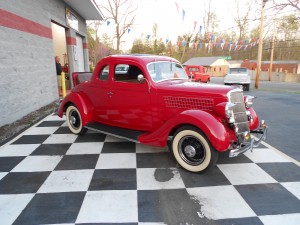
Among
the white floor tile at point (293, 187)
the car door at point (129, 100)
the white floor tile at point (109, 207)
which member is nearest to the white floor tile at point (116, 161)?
the car door at point (129, 100)

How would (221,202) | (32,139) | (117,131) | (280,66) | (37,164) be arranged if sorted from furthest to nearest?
(280,66), (32,139), (117,131), (37,164), (221,202)

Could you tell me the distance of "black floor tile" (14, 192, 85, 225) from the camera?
212 cm

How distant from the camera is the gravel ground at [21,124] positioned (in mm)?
4342

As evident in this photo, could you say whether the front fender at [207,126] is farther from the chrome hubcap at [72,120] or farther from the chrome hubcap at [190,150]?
the chrome hubcap at [72,120]

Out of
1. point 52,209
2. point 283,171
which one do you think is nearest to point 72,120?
point 52,209

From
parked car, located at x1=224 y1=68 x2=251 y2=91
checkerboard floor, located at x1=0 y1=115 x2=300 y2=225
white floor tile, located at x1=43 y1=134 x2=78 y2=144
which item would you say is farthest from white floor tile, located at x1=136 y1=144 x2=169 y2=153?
parked car, located at x1=224 y1=68 x2=251 y2=91

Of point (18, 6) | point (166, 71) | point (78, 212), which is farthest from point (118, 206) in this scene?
point (18, 6)

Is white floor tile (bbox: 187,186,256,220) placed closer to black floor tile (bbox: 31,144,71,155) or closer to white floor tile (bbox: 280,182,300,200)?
white floor tile (bbox: 280,182,300,200)

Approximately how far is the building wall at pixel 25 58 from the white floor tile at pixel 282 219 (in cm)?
537

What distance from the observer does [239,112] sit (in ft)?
11.1

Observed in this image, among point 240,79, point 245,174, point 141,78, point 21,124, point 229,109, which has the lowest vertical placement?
point 245,174

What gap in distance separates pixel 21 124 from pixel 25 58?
2.09 meters

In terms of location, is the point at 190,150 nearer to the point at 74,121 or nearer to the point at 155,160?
the point at 155,160

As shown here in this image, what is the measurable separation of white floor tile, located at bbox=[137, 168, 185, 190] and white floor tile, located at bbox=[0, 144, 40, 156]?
211 cm
